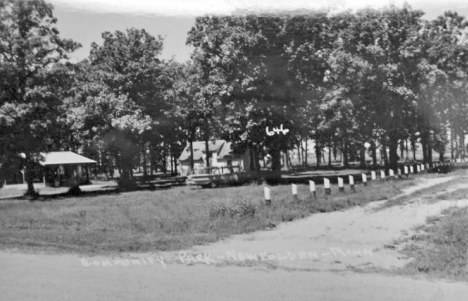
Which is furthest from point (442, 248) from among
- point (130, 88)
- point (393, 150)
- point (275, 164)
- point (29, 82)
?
point (393, 150)

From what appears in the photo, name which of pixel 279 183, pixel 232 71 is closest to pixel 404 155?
pixel 279 183

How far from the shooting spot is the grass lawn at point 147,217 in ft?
26.1

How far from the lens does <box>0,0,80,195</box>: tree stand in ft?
32.5

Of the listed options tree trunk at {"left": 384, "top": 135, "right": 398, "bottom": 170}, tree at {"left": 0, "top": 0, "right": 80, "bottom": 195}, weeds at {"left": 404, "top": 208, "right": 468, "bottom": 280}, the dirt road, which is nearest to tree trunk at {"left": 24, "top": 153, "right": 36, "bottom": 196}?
tree at {"left": 0, "top": 0, "right": 80, "bottom": 195}

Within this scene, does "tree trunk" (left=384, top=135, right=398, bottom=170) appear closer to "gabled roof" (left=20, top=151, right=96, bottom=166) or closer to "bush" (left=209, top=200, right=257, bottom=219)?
"bush" (left=209, top=200, right=257, bottom=219)

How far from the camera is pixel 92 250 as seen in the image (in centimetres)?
721

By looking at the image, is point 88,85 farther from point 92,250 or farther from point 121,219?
point 92,250

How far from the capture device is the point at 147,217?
10.3 metres

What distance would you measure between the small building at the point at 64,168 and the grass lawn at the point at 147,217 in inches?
19.6

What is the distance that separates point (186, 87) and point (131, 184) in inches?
175

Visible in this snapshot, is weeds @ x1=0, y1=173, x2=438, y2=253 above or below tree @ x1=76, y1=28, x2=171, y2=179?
below

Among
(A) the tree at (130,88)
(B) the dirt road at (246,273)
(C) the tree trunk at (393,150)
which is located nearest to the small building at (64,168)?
(A) the tree at (130,88)

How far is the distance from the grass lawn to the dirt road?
70 cm

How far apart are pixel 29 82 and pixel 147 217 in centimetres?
481
